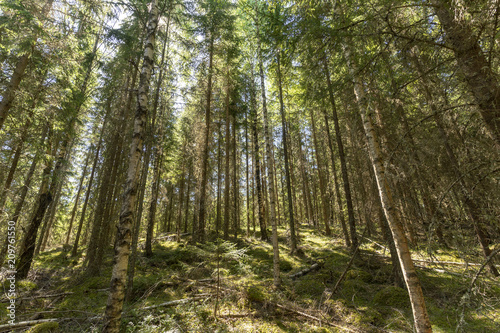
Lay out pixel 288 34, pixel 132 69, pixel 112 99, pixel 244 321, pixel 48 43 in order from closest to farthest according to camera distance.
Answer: pixel 288 34 < pixel 244 321 < pixel 48 43 < pixel 132 69 < pixel 112 99

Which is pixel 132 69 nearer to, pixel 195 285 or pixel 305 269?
pixel 195 285

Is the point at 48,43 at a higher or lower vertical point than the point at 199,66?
lower

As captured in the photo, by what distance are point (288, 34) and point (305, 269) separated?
8.92 metres

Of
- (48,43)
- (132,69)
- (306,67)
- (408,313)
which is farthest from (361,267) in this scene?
(132,69)

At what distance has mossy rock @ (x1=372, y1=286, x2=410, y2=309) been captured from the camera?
236 inches

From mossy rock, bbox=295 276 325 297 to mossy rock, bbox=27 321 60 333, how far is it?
6.80m

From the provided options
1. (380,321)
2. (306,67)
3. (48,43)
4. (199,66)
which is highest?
(199,66)

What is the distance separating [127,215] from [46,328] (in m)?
3.70

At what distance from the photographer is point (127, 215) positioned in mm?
4473

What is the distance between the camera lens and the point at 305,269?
912cm

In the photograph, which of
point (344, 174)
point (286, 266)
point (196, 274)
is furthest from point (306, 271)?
point (344, 174)

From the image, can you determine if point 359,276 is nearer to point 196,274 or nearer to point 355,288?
point 355,288

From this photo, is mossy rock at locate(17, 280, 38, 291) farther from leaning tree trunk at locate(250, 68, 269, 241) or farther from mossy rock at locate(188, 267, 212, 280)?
leaning tree trunk at locate(250, 68, 269, 241)

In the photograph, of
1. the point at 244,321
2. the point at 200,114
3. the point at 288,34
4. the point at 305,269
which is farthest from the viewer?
the point at 200,114
